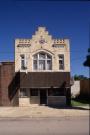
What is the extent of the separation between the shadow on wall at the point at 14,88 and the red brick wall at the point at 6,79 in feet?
0.82

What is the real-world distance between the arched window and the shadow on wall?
231 centimetres

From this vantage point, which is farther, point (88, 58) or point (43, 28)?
point (88, 58)

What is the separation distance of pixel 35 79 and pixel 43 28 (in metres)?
5.89

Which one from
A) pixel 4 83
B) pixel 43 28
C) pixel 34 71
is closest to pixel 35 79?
pixel 34 71

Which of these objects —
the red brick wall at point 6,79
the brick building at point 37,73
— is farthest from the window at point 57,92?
the red brick wall at point 6,79

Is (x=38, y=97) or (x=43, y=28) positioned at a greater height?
(x=43, y=28)

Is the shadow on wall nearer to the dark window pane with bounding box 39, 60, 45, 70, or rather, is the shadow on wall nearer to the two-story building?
the two-story building

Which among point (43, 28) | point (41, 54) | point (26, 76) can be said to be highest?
point (43, 28)

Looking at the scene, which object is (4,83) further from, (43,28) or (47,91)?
(43,28)

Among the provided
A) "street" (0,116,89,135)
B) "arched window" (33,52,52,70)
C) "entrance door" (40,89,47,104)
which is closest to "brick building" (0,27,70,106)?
"arched window" (33,52,52,70)

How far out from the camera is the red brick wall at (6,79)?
3588cm

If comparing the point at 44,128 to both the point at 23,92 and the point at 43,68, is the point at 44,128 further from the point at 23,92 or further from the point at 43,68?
the point at 23,92

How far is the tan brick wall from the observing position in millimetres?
36312

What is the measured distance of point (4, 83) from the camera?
36000 millimetres
